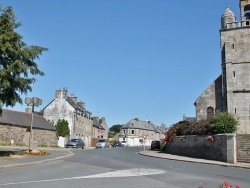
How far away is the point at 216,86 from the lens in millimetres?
38469

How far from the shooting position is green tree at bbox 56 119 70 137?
53812 mm

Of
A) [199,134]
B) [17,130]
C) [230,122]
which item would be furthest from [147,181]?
[17,130]

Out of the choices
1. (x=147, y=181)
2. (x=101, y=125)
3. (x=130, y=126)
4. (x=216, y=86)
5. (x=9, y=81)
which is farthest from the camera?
(x=130, y=126)

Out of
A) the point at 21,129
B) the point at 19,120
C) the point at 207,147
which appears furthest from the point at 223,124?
the point at 19,120

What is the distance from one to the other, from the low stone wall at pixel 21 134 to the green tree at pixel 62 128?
4.02 m

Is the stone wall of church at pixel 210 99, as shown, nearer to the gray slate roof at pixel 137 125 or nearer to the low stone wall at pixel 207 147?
the low stone wall at pixel 207 147

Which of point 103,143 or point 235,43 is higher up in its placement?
point 235,43

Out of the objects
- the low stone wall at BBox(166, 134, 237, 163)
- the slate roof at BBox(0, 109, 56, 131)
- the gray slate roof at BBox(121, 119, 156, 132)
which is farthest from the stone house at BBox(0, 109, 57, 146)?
the gray slate roof at BBox(121, 119, 156, 132)

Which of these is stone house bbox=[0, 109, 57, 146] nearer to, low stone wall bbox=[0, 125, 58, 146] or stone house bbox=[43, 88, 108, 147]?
low stone wall bbox=[0, 125, 58, 146]

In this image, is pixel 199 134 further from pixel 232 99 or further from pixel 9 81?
pixel 9 81

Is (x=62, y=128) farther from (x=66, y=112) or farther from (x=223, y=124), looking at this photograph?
(x=223, y=124)

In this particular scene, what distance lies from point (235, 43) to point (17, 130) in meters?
29.2

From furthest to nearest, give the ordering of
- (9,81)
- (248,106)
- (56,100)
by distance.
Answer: (56,100), (248,106), (9,81)

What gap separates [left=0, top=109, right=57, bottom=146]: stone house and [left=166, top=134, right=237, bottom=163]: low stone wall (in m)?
20.7
